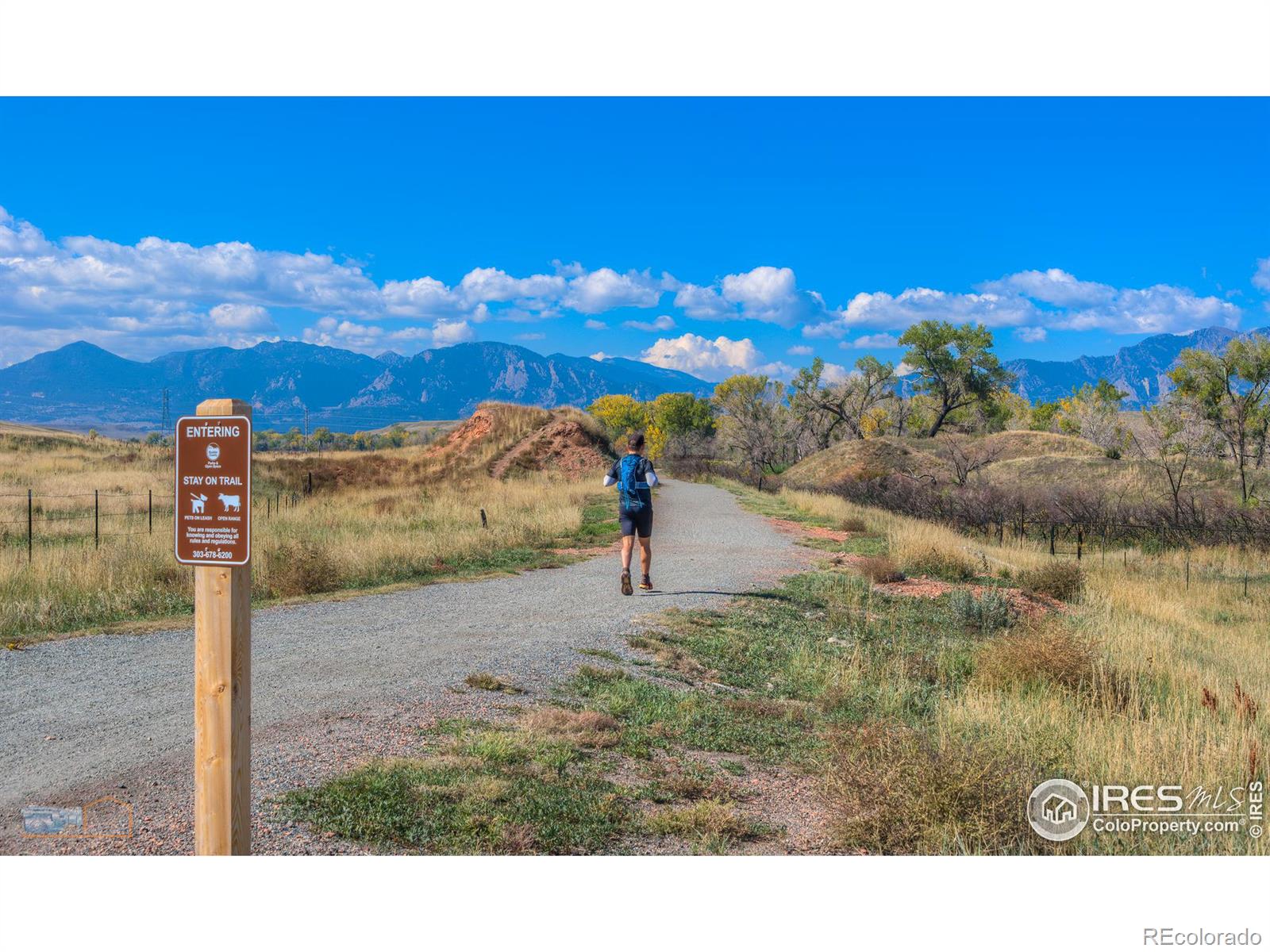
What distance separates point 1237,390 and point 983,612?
3235cm

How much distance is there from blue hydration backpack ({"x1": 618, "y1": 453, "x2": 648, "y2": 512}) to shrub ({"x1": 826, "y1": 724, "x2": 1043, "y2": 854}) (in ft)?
19.1

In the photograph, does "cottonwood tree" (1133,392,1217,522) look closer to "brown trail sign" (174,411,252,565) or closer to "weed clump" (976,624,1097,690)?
"weed clump" (976,624,1097,690)

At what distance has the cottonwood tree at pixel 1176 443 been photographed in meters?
27.2

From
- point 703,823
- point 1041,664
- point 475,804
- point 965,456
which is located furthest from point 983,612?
point 965,456

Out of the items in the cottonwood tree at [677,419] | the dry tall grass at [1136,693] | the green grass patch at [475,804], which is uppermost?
the cottonwood tree at [677,419]

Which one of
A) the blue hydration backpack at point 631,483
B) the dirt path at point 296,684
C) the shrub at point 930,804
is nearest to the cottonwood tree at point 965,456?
the blue hydration backpack at point 631,483

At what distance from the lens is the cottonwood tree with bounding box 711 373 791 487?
59188 mm

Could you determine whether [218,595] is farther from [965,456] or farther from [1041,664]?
[965,456]

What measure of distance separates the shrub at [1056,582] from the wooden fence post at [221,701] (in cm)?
1262

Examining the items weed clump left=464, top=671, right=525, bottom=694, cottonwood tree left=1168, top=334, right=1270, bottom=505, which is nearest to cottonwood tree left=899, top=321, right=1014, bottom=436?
cottonwood tree left=1168, top=334, right=1270, bottom=505

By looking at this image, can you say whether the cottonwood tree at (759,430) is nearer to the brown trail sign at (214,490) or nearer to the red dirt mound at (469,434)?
the red dirt mound at (469,434)

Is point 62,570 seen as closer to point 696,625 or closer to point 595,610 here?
point 595,610

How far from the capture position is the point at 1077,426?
67.1 meters

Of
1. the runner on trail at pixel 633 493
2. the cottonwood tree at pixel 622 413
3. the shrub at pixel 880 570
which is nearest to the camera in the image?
the runner on trail at pixel 633 493
